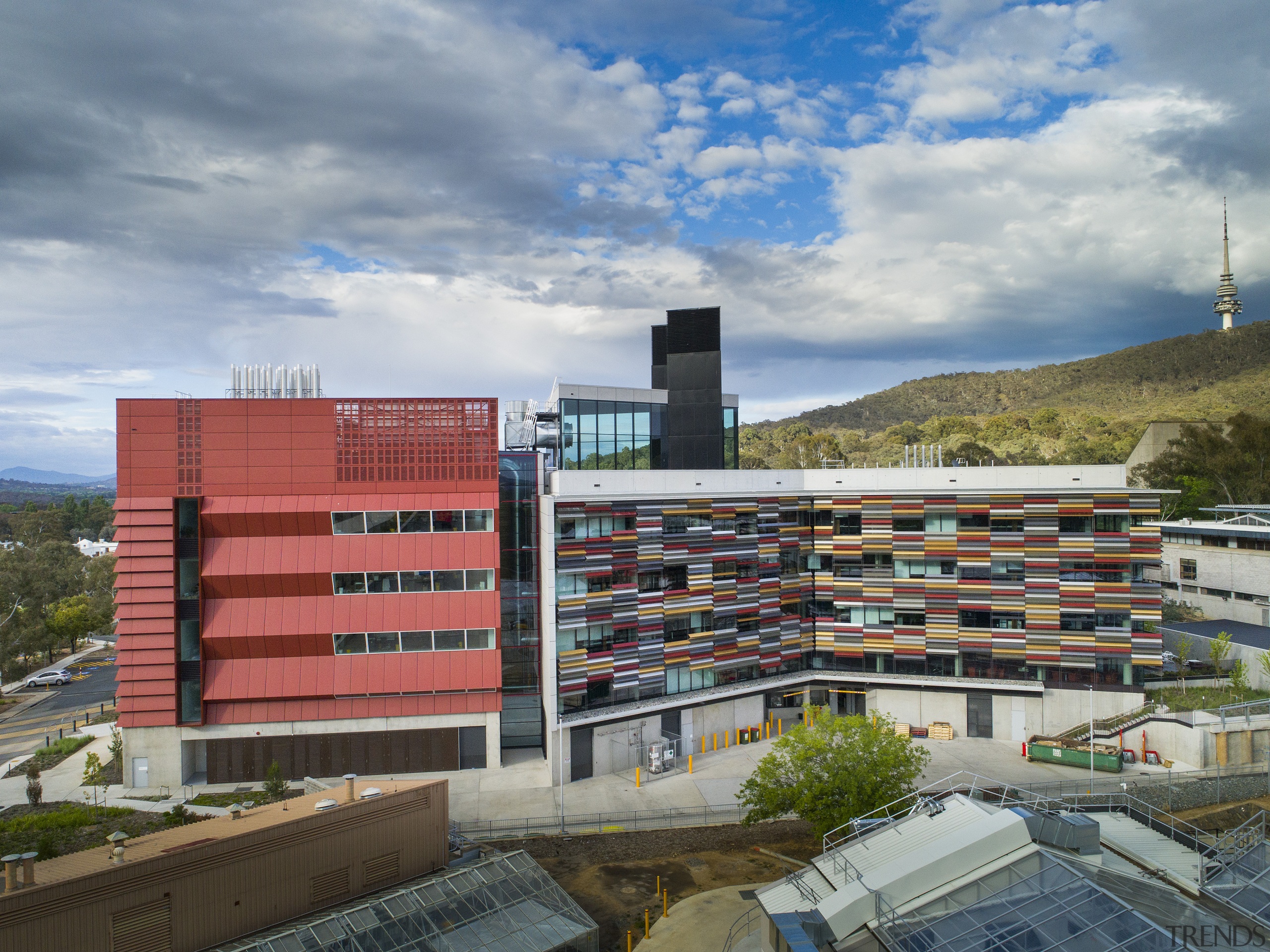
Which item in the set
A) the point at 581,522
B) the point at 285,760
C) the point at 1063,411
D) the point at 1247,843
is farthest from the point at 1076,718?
the point at 1063,411

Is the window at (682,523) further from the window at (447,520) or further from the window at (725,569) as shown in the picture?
the window at (447,520)

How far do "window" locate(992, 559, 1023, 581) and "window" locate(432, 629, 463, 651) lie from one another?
39359 mm

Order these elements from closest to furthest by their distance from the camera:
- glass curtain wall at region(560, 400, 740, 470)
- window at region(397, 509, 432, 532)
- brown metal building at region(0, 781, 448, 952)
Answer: brown metal building at region(0, 781, 448, 952) < window at region(397, 509, 432, 532) < glass curtain wall at region(560, 400, 740, 470)

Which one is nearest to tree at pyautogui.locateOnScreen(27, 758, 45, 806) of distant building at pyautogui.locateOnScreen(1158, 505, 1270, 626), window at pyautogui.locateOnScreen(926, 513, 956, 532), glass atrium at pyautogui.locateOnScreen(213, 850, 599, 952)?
glass atrium at pyautogui.locateOnScreen(213, 850, 599, 952)

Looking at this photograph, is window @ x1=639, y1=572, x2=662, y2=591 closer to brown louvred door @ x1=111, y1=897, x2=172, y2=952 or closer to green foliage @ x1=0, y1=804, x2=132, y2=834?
brown louvred door @ x1=111, y1=897, x2=172, y2=952

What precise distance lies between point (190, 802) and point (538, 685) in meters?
22.8

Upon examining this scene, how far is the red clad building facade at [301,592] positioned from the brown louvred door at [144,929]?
77.5 feet

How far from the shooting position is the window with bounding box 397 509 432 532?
50688 millimetres

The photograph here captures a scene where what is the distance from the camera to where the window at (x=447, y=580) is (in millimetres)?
50781

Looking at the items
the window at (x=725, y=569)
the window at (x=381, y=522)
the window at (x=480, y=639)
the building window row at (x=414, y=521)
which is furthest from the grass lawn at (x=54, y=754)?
the window at (x=725, y=569)

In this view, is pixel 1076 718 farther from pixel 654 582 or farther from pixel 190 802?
pixel 190 802

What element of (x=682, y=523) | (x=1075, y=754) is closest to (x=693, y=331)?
(x=682, y=523)

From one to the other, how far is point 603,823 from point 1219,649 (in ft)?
163

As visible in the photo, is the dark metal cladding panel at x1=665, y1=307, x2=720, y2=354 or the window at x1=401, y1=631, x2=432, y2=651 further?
the dark metal cladding panel at x1=665, y1=307, x2=720, y2=354
